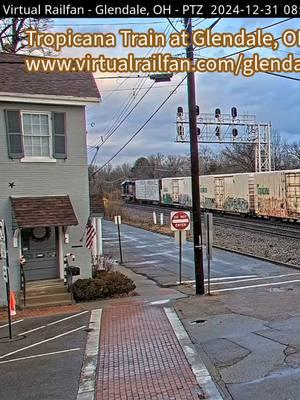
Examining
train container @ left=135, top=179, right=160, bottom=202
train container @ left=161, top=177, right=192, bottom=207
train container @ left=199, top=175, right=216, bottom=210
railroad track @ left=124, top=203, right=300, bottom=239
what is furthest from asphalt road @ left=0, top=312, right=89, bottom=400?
train container @ left=135, top=179, right=160, bottom=202

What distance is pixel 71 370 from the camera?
8531 mm

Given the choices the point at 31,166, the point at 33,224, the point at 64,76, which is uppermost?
the point at 64,76

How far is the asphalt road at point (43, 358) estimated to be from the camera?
7582mm

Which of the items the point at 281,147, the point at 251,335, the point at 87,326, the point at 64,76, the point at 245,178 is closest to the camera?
the point at 251,335

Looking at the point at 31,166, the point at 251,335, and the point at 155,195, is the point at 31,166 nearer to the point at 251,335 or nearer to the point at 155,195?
the point at 251,335

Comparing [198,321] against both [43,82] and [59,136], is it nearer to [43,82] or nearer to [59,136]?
[59,136]

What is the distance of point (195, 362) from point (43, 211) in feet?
28.4

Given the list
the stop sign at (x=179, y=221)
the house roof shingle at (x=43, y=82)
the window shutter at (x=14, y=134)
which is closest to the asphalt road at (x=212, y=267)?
the stop sign at (x=179, y=221)

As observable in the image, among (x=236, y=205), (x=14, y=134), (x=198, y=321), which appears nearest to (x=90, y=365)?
(x=198, y=321)

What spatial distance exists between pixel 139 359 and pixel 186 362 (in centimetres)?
91

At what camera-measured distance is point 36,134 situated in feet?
52.9

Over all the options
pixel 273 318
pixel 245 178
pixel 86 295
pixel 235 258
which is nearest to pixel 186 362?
pixel 273 318

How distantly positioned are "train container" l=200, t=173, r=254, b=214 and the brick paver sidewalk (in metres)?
29.8

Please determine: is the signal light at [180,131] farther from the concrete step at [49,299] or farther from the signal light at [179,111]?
the concrete step at [49,299]
